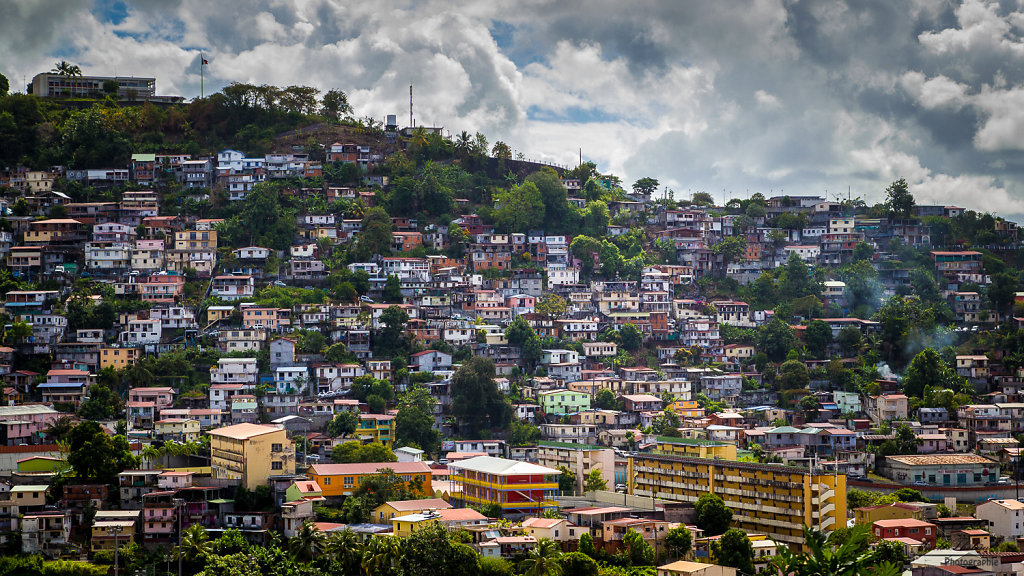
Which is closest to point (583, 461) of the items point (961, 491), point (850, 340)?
point (961, 491)

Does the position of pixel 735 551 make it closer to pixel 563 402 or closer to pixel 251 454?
pixel 251 454

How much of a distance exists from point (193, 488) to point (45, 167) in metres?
26.2

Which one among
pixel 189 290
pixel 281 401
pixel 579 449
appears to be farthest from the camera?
pixel 189 290

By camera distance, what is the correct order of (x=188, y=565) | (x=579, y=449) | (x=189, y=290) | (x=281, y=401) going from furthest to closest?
(x=189, y=290) < (x=281, y=401) < (x=579, y=449) < (x=188, y=565)

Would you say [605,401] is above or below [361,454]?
above

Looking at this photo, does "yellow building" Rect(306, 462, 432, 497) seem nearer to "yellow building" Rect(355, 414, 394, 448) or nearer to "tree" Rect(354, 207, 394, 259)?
"yellow building" Rect(355, 414, 394, 448)

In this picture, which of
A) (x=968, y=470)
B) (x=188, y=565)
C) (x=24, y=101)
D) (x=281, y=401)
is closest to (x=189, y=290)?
(x=281, y=401)

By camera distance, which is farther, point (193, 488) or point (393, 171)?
point (393, 171)

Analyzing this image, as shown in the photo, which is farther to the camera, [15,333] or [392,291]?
[392,291]

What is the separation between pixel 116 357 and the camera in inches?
1638

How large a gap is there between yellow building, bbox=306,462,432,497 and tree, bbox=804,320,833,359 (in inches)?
753

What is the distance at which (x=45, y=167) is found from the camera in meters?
52.8

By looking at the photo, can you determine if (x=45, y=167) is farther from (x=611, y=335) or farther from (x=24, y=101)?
(x=611, y=335)

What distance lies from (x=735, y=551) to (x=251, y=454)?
41.1 ft
